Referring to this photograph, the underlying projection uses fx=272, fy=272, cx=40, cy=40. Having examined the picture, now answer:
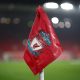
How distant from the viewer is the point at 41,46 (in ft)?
5.96

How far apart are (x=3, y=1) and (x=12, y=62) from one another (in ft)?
4.08

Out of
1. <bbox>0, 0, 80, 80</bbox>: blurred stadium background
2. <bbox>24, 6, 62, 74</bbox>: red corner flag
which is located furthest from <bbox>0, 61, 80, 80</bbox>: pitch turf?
<bbox>24, 6, 62, 74</bbox>: red corner flag

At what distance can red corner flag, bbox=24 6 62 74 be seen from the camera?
5.90 feet

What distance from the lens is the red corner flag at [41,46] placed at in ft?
5.90

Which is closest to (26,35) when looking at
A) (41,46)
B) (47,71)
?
(47,71)

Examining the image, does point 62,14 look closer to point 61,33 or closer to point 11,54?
point 61,33

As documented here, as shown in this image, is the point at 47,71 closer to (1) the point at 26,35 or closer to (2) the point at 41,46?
(1) the point at 26,35

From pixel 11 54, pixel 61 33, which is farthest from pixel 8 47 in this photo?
pixel 61 33

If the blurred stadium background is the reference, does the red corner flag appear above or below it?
above

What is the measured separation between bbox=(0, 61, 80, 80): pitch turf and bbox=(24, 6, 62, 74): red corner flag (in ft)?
9.02

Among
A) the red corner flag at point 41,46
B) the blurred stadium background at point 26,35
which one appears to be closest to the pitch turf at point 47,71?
the blurred stadium background at point 26,35

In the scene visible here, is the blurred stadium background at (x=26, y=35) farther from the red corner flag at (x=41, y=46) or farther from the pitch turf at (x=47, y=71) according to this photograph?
the red corner flag at (x=41, y=46)

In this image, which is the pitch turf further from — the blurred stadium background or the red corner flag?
the red corner flag

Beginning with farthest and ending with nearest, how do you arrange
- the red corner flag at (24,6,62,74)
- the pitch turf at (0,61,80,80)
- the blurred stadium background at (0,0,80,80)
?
1. the blurred stadium background at (0,0,80,80)
2. the pitch turf at (0,61,80,80)
3. the red corner flag at (24,6,62,74)
